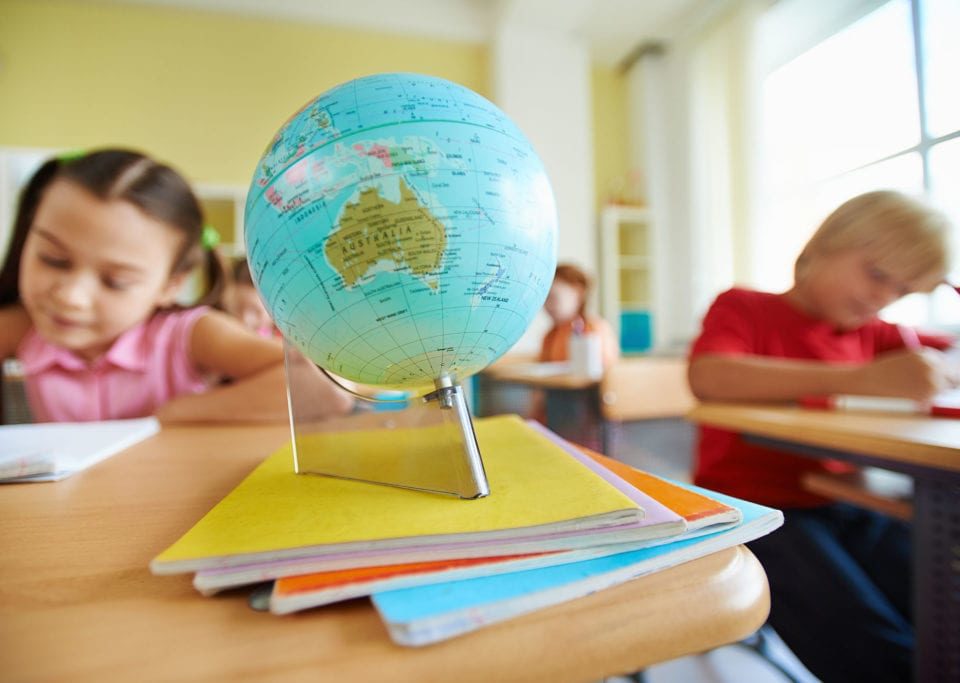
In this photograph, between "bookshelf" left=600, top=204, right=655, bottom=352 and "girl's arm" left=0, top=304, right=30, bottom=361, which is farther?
"bookshelf" left=600, top=204, right=655, bottom=352

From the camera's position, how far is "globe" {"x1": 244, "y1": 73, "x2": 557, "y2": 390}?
30 cm

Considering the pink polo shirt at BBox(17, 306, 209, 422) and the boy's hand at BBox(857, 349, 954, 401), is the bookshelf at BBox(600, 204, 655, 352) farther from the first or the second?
the pink polo shirt at BBox(17, 306, 209, 422)

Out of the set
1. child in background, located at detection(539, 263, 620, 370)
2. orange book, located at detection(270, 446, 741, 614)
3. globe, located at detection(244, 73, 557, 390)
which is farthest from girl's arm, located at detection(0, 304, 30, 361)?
child in background, located at detection(539, 263, 620, 370)

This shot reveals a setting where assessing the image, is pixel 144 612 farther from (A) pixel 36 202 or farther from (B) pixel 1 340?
(B) pixel 1 340

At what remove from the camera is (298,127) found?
342 millimetres

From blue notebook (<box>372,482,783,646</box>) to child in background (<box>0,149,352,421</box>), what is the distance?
529 mm

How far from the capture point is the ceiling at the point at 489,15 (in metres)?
3.53

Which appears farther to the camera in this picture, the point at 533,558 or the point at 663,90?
the point at 663,90

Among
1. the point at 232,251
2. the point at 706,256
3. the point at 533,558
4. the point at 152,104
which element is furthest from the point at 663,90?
the point at 533,558

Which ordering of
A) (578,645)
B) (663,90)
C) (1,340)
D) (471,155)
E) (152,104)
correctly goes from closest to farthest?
(578,645)
(471,155)
(1,340)
(152,104)
(663,90)

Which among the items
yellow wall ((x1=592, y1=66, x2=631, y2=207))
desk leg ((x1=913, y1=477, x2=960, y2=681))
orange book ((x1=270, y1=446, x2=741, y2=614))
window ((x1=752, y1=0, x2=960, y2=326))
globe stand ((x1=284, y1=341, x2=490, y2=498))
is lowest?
desk leg ((x1=913, y1=477, x2=960, y2=681))

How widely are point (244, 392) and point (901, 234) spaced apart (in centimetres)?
Answer: 113

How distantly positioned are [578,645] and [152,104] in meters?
4.38

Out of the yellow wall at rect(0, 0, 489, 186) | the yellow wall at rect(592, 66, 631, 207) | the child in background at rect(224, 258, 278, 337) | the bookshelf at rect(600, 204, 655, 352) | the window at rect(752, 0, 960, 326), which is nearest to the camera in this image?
the window at rect(752, 0, 960, 326)
